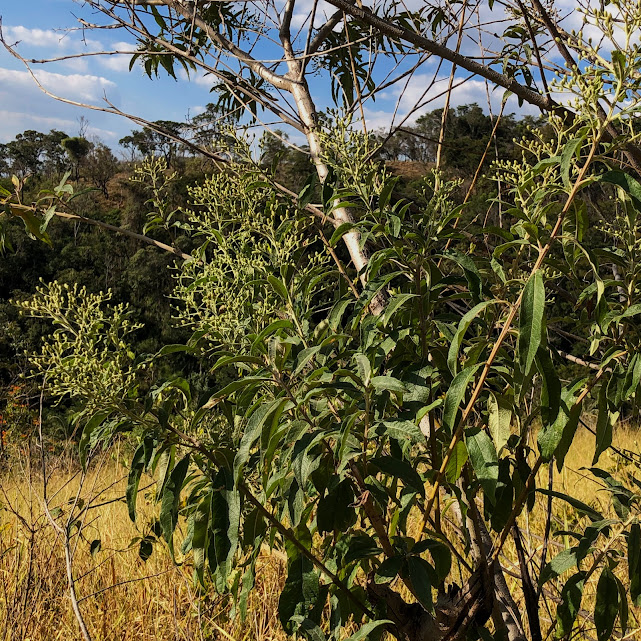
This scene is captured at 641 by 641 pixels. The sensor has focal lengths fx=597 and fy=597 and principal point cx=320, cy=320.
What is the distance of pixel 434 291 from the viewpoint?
1.13m

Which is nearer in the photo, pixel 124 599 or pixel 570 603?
pixel 570 603

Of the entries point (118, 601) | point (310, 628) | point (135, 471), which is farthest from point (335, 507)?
point (118, 601)

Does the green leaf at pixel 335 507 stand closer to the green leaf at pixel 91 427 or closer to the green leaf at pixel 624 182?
the green leaf at pixel 91 427

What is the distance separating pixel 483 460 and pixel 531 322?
0.28 meters

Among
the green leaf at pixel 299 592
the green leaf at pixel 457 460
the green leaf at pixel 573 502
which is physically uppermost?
the green leaf at pixel 457 460

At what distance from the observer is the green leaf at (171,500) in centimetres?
107

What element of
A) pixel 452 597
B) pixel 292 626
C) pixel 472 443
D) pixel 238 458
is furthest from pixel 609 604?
pixel 238 458

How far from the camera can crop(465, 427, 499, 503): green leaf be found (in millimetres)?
933

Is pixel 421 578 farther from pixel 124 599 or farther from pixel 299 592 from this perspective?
pixel 124 599

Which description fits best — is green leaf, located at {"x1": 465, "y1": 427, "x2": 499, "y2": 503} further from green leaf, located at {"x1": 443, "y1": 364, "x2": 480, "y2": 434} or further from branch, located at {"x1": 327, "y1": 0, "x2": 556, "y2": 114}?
branch, located at {"x1": 327, "y1": 0, "x2": 556, "y2": 114}

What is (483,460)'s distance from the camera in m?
0.95

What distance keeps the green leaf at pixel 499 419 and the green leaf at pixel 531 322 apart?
253 millimetres

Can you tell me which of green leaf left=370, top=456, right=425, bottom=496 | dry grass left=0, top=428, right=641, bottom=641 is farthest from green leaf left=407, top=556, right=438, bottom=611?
dry grass left=0, top=428, right=641, bottom=641

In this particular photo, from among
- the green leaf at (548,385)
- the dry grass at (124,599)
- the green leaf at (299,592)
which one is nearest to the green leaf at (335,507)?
the green leaf at (299,592)
